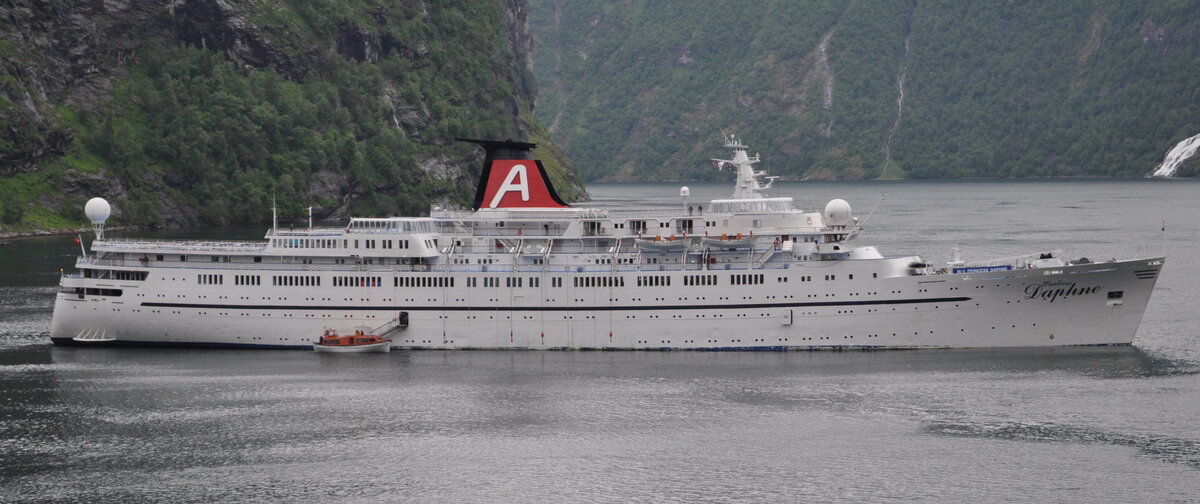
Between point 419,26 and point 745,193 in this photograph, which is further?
point 419,26

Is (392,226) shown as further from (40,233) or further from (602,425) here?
(40,233)

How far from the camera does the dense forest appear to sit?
11600 cm

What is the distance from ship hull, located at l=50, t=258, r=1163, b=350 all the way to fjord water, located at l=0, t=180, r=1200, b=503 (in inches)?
32.5

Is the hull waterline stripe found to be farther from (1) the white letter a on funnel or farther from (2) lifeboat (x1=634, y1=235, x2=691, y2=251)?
(1) the white letter a on funnel

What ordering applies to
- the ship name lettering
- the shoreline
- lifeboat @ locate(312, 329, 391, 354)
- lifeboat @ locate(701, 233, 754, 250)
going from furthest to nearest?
the shoreline → lifeboat @ locate(312, 329, 391, 354) → lifeboat @ locate(701, 233, 754, 250) → the ship name lettering

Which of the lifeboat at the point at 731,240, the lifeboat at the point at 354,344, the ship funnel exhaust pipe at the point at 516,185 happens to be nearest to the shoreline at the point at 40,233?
the lifeboat at the point at 354,344

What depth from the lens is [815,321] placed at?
4912 centimetres

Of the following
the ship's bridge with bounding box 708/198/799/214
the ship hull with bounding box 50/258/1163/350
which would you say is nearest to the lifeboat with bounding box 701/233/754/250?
the ship's bridge with bounding box 708/198/799/214

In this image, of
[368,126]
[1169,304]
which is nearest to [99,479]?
[1169,304]

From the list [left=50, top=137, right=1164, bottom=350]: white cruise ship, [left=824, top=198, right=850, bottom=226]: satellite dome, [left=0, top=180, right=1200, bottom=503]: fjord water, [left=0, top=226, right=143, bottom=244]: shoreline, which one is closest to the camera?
[left=0, top=180, right=1200, bottom=503]: fjord water

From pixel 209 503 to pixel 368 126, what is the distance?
4439 inches

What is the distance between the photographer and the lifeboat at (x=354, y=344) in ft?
166

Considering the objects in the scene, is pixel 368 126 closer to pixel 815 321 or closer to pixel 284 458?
pixel 815 321

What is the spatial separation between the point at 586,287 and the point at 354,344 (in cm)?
938
